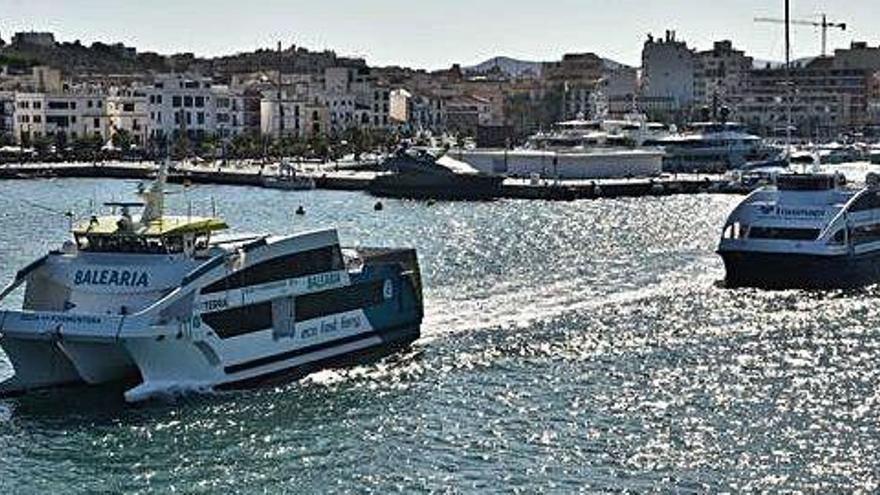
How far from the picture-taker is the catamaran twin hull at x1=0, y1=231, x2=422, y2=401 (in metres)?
24.9

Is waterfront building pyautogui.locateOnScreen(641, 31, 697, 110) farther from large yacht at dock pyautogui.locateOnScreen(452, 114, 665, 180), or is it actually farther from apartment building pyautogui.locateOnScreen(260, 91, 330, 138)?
large yacht at dock pyautogui.locateOnScreen(452, 114, 665, 180)

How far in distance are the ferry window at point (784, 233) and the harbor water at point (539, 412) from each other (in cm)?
167

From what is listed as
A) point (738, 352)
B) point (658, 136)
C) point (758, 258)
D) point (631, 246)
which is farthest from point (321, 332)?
point (658, 136)

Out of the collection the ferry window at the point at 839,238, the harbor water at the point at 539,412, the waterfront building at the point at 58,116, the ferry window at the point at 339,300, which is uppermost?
the waterfront building at the point at 58,116

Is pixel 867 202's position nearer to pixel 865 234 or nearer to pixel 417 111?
pixel 865 234

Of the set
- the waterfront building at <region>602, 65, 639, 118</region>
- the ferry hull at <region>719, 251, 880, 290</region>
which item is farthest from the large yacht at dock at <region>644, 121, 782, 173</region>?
the waterfront building at <region>602, 65, 639, 118</region>

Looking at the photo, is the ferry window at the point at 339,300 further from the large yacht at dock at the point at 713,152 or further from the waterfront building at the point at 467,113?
the waterfront building at the point at 467,113

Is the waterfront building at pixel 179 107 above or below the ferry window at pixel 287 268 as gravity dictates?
above

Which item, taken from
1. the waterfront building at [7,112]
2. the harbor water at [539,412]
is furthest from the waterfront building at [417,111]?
the harbor water at [539,412]

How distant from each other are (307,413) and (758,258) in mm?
18603

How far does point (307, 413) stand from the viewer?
24750 mm

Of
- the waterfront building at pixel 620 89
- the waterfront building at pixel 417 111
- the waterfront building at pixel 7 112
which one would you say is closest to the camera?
the waterfront building at pixel 7 112

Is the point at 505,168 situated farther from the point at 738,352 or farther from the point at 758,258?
the point at 738,352

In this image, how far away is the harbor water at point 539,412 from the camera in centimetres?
2127
